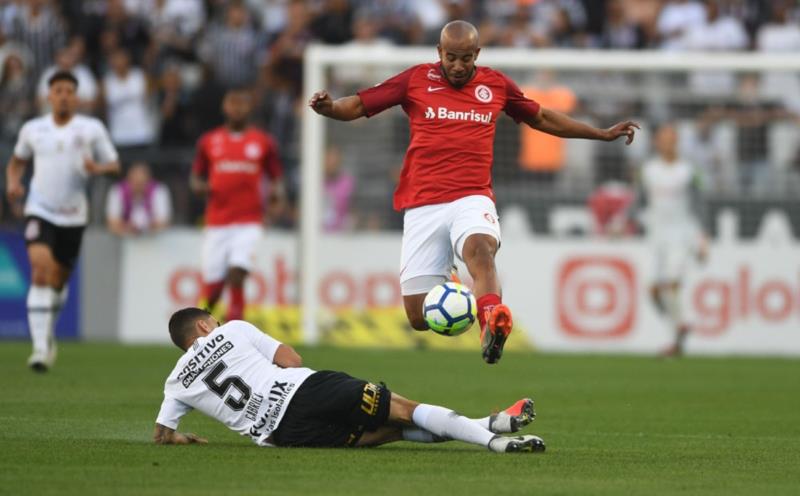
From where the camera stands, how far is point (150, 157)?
22594 millimetres

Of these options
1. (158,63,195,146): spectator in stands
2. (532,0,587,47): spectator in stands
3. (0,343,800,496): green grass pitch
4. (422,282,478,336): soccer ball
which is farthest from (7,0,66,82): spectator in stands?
(422,282,478,336): soccer ball

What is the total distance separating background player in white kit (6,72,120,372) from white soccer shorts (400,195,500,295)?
5.36 meters

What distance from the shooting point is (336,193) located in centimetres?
2280

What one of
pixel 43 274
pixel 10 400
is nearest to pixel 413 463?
pixel 10 400

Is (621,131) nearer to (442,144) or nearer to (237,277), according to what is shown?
(442,144)

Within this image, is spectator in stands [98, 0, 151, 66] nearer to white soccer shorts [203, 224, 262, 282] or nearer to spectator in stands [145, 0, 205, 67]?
spectator in stands [145, 0, 205, 67]

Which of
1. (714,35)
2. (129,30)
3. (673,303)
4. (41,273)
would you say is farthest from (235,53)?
(41,273)

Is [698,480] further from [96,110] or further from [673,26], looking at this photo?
[673,26]

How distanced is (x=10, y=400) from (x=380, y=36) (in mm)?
13680

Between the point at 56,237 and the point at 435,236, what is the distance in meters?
6.10

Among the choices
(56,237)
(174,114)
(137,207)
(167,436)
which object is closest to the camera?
(167,436)

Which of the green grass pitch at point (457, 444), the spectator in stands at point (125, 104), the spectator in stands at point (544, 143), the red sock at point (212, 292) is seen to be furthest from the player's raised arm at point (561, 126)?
the spectator in stands at point (125, 104)

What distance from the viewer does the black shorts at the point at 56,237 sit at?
1553 cm

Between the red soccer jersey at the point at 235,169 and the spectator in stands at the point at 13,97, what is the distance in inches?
207
